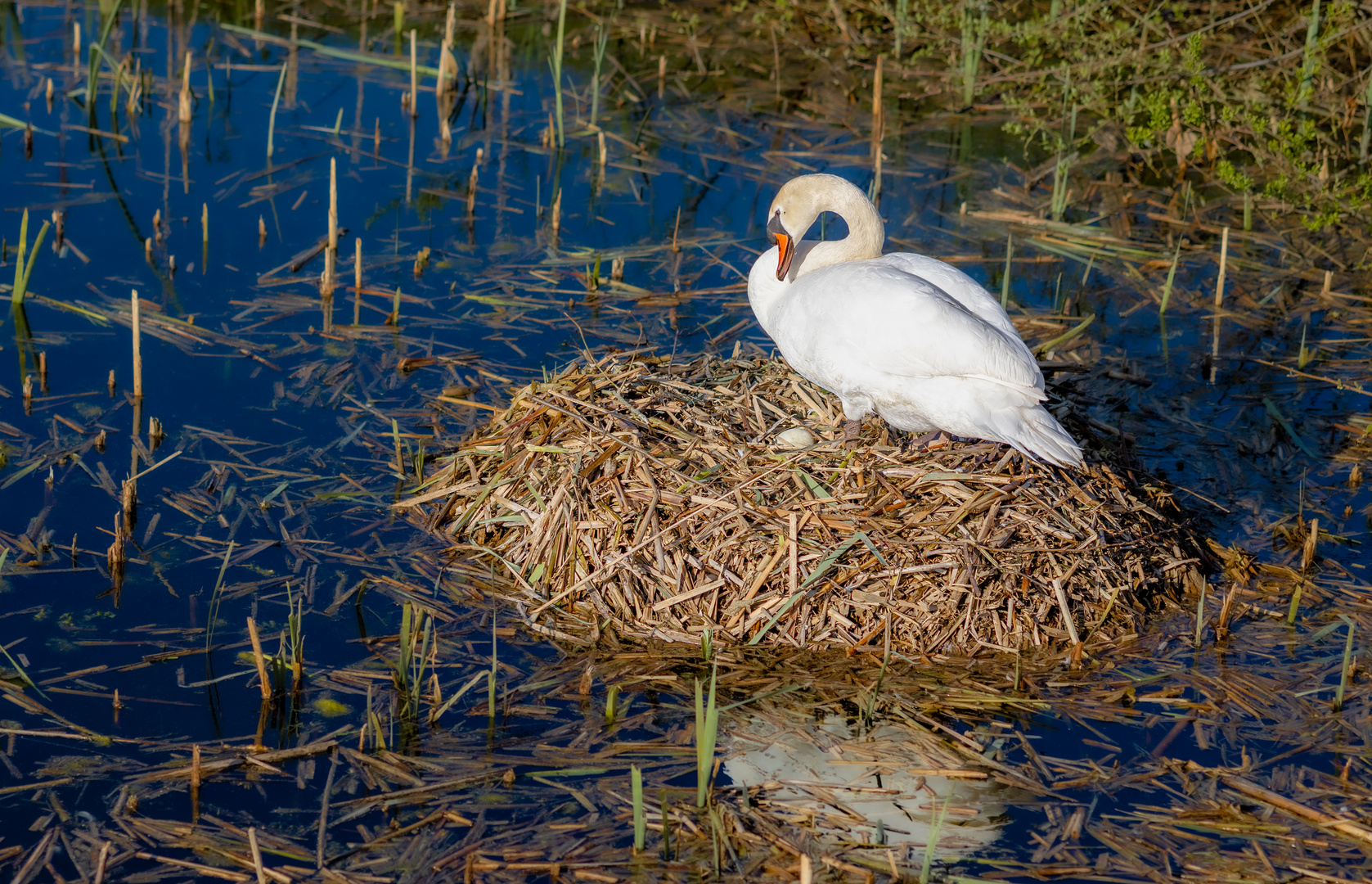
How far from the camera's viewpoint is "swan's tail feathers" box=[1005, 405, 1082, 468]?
17.3 ft

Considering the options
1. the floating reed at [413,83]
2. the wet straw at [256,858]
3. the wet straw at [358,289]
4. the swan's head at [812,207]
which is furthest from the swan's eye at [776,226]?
the floating reed at [413,83]

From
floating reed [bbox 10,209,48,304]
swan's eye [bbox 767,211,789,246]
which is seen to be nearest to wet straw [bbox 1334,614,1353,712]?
swan's eye [bbox 767,211,789,246]

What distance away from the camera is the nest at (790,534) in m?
5.41

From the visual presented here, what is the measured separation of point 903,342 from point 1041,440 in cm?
72

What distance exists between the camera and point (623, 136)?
10805 millimetres

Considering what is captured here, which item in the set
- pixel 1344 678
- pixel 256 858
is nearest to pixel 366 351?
pixel 256 858

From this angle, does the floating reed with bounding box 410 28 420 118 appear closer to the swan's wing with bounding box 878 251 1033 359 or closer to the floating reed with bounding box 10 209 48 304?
the floating reed with bounding box 10 209 48 304

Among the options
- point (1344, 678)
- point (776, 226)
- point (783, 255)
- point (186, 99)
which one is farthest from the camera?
point (186, 99)

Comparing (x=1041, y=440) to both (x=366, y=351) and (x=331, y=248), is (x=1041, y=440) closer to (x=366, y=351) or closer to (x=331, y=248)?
(x=366, y=351)

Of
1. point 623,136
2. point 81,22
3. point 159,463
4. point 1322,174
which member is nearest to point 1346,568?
point 1322,174

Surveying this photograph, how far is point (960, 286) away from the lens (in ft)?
19.9

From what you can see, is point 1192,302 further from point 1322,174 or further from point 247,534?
point 247,534

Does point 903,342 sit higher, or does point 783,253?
point 783,253

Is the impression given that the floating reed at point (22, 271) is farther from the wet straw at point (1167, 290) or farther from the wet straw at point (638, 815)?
the wet straw at point (1167, 290)
